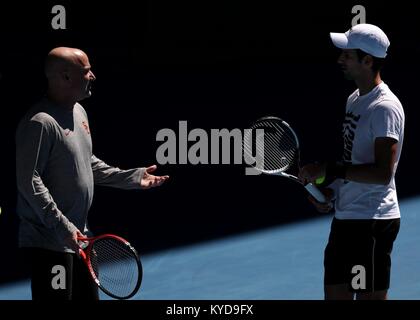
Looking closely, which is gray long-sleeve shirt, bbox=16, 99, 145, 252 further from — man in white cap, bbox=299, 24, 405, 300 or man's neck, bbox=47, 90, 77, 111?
man in white cap, bbox=299, 24, 405, 300

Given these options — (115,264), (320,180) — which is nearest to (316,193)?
(320,180)

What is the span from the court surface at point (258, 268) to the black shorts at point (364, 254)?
1437 millimetres

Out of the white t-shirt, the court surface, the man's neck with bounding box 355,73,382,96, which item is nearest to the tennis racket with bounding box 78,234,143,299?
the white t-shirt

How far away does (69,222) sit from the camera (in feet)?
15.5

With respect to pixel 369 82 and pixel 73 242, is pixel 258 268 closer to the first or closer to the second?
pixel 369 82

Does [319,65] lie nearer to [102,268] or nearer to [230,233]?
[230,233]

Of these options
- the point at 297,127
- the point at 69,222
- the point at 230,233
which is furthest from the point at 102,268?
the point at 297,127

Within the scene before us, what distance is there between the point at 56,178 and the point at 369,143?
1435 millimetres

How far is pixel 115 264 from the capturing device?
16.0 feet

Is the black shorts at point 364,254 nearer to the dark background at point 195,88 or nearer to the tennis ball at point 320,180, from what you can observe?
the tennis ball at point 320,180

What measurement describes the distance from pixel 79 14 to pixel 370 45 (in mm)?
7597

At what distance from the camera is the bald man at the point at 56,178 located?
4.68m

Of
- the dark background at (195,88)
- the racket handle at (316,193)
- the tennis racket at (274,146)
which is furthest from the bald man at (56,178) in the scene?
the dark background at (195,88)

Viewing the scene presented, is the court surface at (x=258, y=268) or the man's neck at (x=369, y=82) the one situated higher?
the man's neck at (x=369, y=82)
